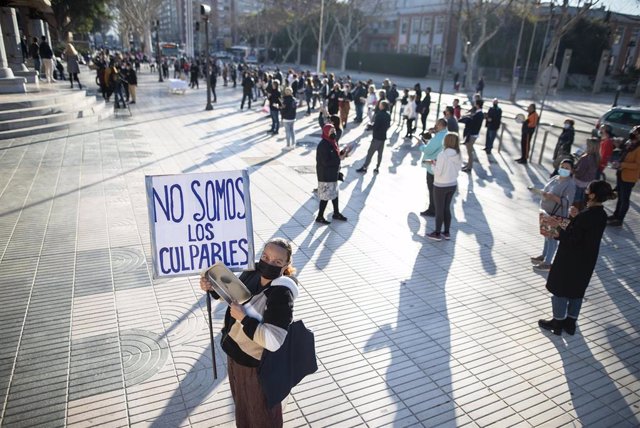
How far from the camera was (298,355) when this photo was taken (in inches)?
119

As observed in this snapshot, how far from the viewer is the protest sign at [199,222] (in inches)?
142

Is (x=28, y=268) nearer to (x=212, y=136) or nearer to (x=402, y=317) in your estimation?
(x=402, y=317)

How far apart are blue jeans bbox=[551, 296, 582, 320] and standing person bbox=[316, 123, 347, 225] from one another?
4.13 metres

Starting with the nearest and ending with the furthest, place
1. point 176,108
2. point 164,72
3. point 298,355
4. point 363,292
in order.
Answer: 1. point 298,355
2. point 363,292
3. point 176,108
4. point 164,72

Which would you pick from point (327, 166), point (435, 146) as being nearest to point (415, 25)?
point (435, 146)

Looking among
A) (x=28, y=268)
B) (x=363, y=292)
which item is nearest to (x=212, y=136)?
(x=28, y=268)

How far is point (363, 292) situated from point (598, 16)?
5907 cm

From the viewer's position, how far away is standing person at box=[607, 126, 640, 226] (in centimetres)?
873

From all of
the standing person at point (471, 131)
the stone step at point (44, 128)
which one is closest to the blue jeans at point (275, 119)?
the standing person at point (471, 131)

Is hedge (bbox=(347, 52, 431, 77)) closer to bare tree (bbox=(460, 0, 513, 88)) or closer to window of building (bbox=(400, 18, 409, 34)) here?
bare tree (bbox=(460, 0, 513, 88))

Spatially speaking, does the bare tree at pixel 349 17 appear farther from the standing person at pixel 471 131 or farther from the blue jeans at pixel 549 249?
the blue jeans at pixel 549 249

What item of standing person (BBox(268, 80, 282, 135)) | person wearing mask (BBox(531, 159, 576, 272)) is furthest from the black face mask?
standing person (BBox(268, 80, 282, 135))

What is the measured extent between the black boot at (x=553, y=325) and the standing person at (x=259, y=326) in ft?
12.6

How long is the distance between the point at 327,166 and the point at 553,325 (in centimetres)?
433
